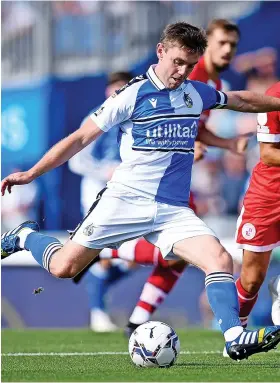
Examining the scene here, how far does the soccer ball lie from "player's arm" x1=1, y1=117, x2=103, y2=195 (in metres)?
1.22

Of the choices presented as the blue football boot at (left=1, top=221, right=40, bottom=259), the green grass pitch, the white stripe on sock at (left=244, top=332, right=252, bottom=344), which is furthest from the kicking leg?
the white stripe on sock at (left=244, top=332, right=252, bottom=344)

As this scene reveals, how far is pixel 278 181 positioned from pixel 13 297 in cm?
627

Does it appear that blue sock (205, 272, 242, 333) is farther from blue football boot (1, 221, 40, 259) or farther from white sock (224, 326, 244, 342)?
blue football boot (1, 221, 40, 259)

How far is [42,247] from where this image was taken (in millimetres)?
7145

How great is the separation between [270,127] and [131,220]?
55.8 inches

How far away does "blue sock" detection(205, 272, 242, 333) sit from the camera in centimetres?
623

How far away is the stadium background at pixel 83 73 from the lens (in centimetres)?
1593

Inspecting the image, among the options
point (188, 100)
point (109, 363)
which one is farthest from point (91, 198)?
point (188, 100)

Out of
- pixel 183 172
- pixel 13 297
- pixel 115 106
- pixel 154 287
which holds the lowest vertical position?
pixel 13 297

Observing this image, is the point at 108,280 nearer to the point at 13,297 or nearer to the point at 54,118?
the point at 13,297

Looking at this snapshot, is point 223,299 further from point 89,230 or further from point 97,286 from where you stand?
point 97,286

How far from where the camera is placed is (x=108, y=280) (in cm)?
1140

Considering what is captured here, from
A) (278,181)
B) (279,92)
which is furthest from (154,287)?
(279,92)

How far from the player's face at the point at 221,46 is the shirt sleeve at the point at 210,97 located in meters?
2.12
